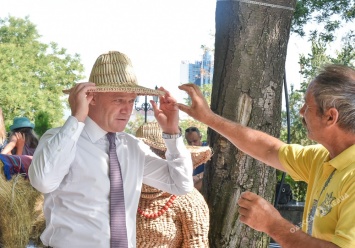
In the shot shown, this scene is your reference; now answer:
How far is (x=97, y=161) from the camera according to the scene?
9.09 feet

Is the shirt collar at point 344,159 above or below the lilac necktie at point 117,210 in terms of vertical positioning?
above

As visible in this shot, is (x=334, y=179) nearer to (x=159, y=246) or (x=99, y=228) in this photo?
(x=99, y=228)

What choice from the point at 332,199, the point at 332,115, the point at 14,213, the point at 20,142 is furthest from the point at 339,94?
the point at 20,142

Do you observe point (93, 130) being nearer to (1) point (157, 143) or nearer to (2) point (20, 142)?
(1) point (157, 143)

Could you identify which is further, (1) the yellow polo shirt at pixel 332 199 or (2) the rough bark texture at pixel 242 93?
(2) the rough bark texture at pixel 242 93

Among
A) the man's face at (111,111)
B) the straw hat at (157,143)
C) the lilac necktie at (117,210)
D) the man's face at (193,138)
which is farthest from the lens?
the man's face at (193,138)

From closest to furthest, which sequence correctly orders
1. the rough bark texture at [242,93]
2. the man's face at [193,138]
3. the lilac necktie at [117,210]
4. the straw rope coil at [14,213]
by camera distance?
the lilac necktie at [117,210] → the rough bark texture at [242,93] → the straw rope coil at [14,213] → the man's face at [193,138]

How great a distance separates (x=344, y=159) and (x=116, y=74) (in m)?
1.14

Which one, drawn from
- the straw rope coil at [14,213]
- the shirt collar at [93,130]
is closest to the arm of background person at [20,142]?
the straw rope coil at [14,213]

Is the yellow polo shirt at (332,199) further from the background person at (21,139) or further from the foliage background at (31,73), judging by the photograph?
Answer: the foliage background at (31,73)

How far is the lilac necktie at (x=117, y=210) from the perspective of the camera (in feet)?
8.91

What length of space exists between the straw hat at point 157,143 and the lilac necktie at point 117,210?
800 millimetres

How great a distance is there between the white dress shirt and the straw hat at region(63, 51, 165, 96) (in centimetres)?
21

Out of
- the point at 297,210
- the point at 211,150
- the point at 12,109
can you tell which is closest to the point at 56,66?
the point at 12,109
